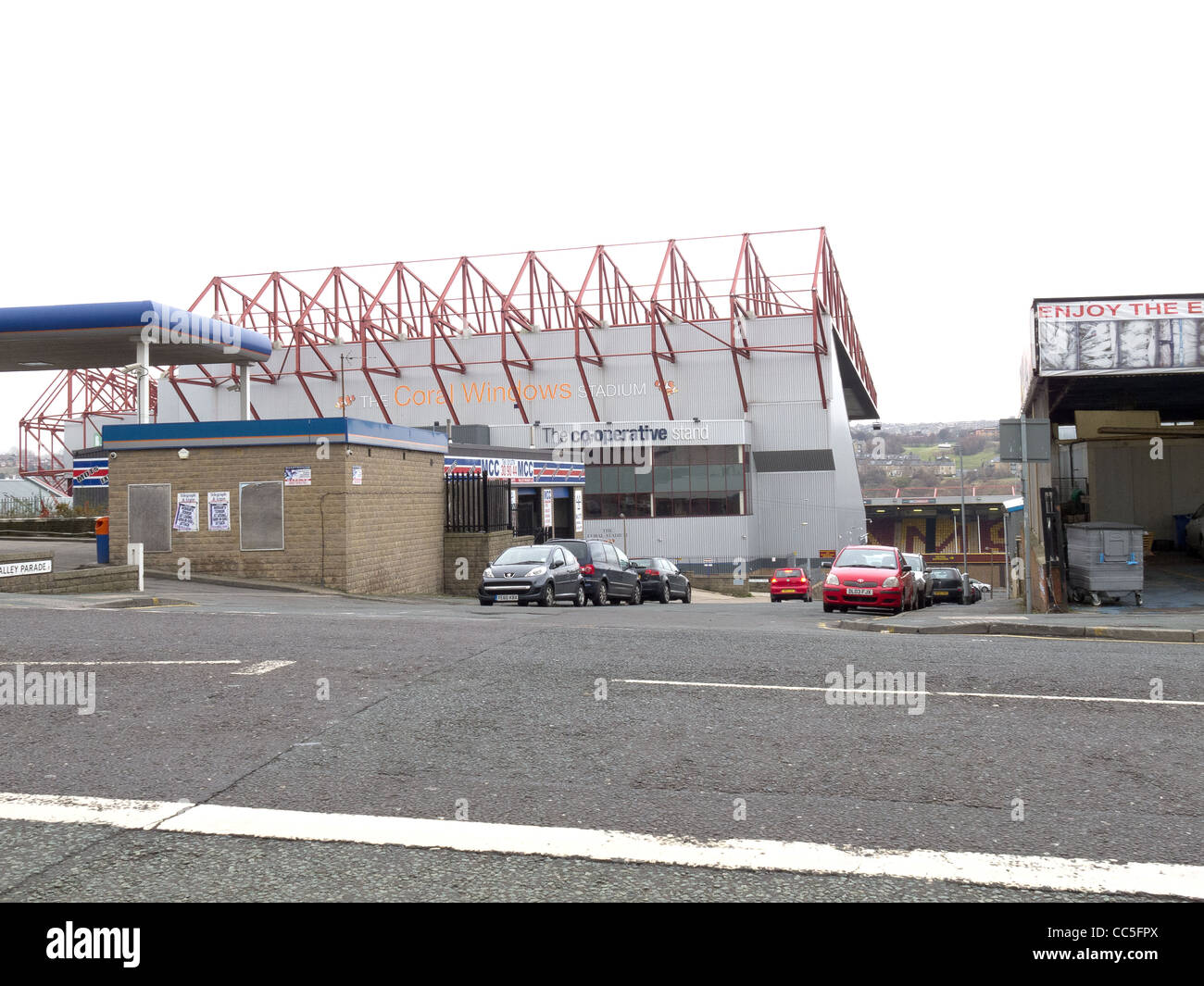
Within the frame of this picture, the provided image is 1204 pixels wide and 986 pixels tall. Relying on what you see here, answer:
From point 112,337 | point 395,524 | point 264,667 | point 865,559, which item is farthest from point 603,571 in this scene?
point 264,667

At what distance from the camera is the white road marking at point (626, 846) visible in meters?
4.24

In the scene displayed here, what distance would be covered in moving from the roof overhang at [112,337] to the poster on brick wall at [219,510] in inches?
157

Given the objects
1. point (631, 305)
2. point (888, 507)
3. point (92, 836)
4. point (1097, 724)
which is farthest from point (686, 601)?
point (888, 507)

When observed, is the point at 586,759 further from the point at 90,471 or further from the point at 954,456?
the point at 954,456

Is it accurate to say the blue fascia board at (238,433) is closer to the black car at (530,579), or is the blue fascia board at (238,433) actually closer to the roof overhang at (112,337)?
the roof overhang at (112,337)

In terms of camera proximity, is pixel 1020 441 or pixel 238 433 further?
pixel 238 433

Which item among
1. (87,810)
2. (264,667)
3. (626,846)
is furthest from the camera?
(264,667)

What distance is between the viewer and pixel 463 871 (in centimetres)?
428

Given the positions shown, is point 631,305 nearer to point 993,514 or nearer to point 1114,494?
point 1114,494

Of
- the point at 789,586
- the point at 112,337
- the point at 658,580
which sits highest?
the point at 112,337

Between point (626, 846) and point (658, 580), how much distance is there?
24.1m

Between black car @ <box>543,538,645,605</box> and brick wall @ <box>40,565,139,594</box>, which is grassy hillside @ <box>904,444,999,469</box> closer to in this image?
black car @ <box>543,538,645,605</box>

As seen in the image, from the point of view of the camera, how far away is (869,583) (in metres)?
20.8

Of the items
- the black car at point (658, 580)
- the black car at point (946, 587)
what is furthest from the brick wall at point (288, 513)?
the black car at point (946, 587)
